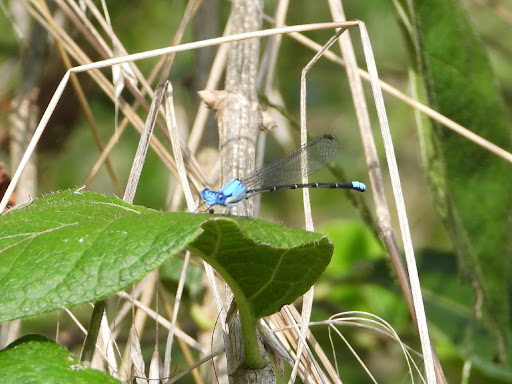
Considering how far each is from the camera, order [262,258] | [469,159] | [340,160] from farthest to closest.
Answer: [340,160] → [469,159] → [262,258]

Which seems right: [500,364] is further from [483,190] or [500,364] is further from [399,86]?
[399,86]

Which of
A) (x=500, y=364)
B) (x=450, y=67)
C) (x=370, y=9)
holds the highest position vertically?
(x=370, y=9)

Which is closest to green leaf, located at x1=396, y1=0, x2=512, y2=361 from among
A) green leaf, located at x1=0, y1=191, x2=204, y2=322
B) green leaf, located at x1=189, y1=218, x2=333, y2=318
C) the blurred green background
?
the blurred green background

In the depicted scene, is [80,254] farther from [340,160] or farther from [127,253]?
[340,160]

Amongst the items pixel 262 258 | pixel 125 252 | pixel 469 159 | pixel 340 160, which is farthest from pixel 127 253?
pixel 340 160

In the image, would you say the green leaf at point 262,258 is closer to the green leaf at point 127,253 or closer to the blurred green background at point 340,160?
the green leaf at point 127,253

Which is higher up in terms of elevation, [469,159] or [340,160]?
[340,160]

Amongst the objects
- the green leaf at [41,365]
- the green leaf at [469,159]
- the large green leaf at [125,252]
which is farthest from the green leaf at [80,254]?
the green leaf at [469,159]

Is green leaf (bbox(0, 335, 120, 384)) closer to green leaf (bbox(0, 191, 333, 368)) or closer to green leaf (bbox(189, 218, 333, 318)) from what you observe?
green leaf (bbox(0, 191, 333, 368))

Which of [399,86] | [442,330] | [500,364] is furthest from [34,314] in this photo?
[399,86]
